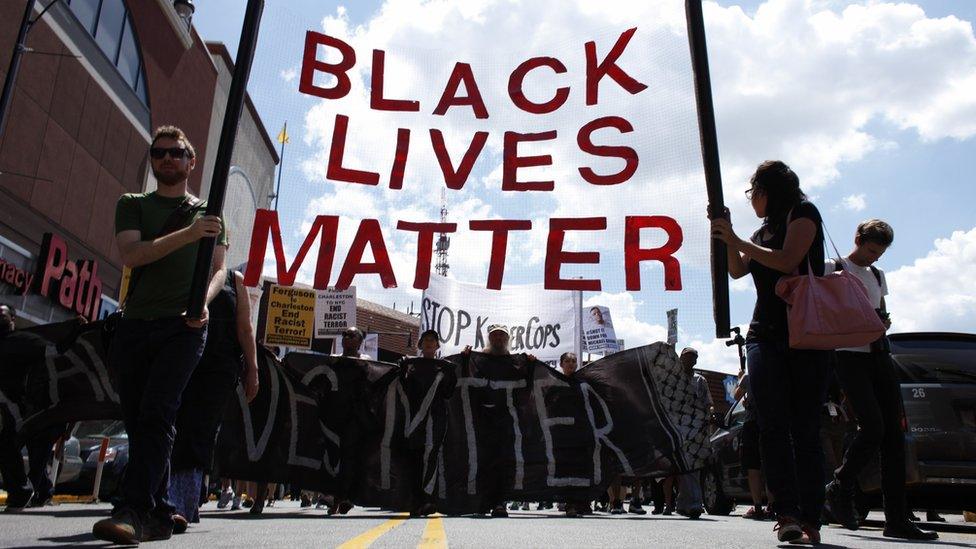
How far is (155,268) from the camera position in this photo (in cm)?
393

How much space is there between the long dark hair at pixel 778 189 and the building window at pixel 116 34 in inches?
797

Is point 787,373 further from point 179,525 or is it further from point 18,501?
point 18,501

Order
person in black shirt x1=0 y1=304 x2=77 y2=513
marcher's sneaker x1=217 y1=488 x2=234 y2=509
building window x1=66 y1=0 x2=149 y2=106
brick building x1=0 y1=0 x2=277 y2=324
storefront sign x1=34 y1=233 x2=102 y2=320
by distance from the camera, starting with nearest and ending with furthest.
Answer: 1. person in black shirt x1=0 y1=304 x2=77 y2=513
2. marcher's sneaker x1=217 y1=488 x2=234 y2=509
3. brick building x1=0 y1=0 x2=277 y2=324
4. storefront sign x1=34 y1=233 x2=102 y2=320
5. building window x1=66 y1=0 x2=149 y2=106

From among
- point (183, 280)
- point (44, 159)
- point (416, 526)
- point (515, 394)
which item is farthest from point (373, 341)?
point (183, 280)

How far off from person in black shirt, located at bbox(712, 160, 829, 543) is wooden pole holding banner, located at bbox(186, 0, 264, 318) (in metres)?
2.41

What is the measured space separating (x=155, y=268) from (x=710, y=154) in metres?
2.90

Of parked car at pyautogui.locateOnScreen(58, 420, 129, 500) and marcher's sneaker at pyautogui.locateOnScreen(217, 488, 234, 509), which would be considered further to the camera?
marcher's sneaker at pyautogui.locateOnScreen(217, 488, 234, 509)

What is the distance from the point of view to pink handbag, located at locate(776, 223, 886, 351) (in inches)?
158

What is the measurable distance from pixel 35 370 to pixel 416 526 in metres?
3.81

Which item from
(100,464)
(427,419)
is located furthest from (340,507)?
(100,464)

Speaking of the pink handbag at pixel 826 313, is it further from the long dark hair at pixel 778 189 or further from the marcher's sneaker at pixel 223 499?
the marcher's sneaker at pixel 223 499

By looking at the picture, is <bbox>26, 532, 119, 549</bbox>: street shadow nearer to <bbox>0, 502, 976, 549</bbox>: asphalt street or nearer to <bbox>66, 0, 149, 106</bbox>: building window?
<bbox>0, 502, 976, 549</bbox>: asphalt street

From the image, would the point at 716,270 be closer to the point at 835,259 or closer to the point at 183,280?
the point at 835,259

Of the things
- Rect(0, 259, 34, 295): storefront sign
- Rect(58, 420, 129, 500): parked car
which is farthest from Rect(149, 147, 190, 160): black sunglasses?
Rect(0, 259, 34, 295): storefront sign
